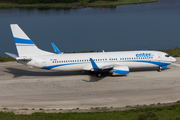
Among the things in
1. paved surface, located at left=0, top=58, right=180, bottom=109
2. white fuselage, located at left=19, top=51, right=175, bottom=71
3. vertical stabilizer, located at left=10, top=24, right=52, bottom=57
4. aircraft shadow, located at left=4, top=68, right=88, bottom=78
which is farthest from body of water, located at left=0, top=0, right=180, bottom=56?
vertical stabilizer, located at left=10, top=24, right=52, bottom=57

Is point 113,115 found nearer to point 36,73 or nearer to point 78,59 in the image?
point 78,59

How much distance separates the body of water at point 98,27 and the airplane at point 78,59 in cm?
2872

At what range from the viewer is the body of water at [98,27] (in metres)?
70.7

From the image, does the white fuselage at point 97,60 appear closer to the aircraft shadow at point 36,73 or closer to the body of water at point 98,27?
the aircraft shadow at point 36,73

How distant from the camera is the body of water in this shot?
232 ft

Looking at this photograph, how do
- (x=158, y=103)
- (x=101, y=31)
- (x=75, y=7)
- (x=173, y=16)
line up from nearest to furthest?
(x=158, y=103) → (x=101, y=31) → (x=173, y=16) → (x=75, y=7)

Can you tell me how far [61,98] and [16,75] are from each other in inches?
514

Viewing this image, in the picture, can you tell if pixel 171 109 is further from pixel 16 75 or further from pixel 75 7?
pixel 75 7

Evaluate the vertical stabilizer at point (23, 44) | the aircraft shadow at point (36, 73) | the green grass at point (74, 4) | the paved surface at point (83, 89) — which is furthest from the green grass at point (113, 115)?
the green grass at point (74, 4)

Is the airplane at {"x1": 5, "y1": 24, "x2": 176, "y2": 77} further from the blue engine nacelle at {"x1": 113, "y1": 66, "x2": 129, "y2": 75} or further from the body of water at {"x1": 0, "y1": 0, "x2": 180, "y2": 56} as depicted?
the body of water at {"x1": 0, "y1": 0, "x2": 180, "y2": 56}

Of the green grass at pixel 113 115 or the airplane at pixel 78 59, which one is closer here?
the green grass at pixel 113 115

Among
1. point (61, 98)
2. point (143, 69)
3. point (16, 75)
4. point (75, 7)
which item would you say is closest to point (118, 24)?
point (75, 7)

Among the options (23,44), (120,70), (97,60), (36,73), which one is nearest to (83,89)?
(97,60)

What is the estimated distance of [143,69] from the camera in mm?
40031
